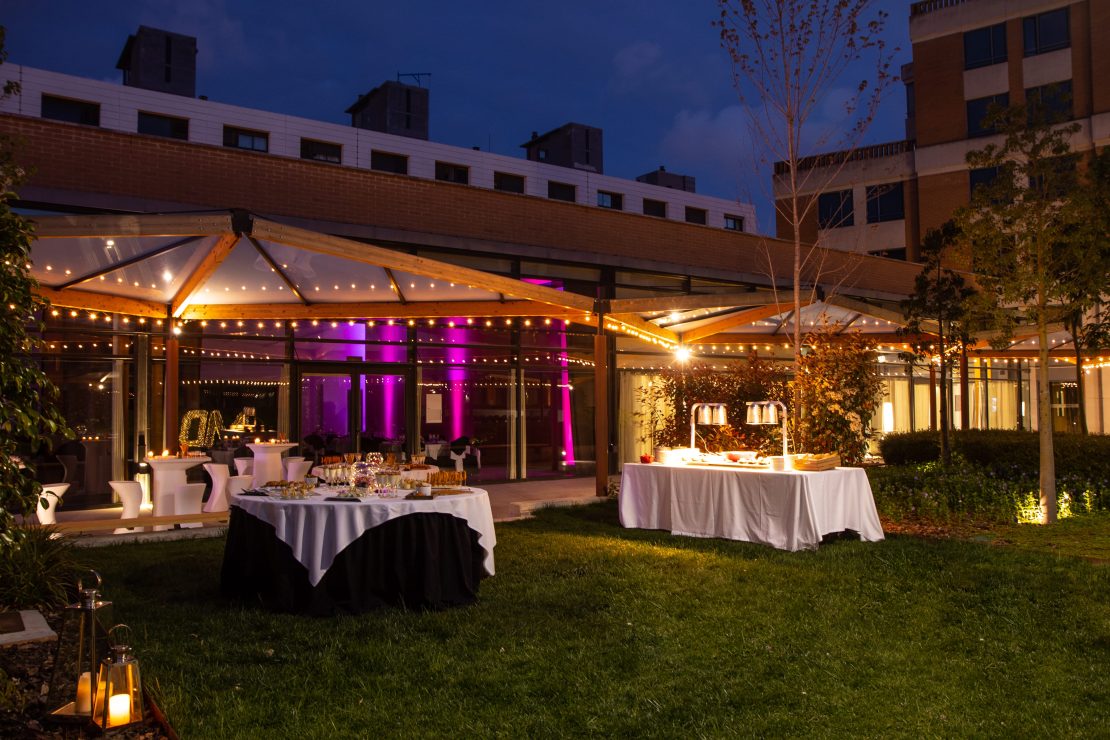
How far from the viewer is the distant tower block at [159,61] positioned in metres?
28.3

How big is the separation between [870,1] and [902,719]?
9774 millimetres

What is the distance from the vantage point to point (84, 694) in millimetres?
3764

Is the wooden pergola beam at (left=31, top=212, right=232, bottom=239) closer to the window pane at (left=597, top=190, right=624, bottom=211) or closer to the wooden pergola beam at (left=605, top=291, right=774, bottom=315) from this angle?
the wooden pergola beam at (left=605, top=291, right=774, bottom=315)

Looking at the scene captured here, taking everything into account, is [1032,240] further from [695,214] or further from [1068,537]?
[695,214]

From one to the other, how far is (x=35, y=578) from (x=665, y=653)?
14.7ft

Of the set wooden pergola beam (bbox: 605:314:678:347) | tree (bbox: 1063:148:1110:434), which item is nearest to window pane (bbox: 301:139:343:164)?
wooden pergola beam (bbox: 605:314:678:347)

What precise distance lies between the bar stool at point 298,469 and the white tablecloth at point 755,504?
4623mm

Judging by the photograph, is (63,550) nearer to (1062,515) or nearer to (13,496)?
(13,496)

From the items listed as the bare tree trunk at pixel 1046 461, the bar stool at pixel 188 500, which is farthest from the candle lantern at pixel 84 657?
the bare tree trunk at pixel 1046 461

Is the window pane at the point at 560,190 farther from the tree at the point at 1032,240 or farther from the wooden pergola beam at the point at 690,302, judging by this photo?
the tree at the point at 1032,240

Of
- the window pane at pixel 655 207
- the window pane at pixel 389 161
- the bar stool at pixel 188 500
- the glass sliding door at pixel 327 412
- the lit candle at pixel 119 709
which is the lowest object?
the lit candle at pixel 119 709

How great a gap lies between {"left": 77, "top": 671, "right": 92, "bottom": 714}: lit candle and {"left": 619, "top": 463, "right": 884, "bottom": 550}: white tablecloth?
22.1 ft

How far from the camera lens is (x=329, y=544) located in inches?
253

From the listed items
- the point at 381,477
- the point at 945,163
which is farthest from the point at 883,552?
the point at 945,163
